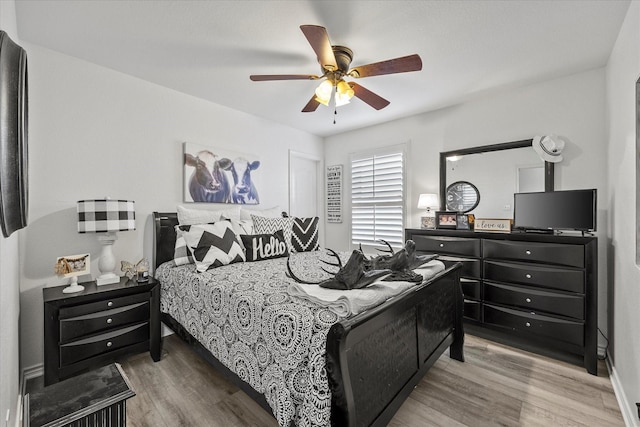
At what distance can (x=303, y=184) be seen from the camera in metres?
4.64

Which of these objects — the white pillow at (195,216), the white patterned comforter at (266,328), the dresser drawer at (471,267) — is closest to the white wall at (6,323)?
the white patterned comforter at (266,328)

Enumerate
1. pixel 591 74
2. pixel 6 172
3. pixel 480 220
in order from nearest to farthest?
pixel 6 172
pixel 591 74
pixel 480 220

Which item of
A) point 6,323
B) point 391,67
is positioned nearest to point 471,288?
point 391,67

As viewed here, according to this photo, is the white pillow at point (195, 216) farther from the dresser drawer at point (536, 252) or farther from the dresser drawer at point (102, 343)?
the dresser drawer at point (536, 252)

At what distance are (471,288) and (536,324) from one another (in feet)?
1.91

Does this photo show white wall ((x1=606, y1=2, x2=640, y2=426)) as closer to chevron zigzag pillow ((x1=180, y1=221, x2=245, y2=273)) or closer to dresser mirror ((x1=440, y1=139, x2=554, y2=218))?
dresser mirror ((x1=440, y1=139, x2=554, y2=218))

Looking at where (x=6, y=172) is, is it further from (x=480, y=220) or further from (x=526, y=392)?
(x=480, y=220)

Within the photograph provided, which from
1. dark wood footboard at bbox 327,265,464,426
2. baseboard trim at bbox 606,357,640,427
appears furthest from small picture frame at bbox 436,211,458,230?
baseboard trim at bbox 606,357,640,427

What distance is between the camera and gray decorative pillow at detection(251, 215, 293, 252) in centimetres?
304

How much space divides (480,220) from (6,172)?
11.0ft

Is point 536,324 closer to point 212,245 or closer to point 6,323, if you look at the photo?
point 212,245

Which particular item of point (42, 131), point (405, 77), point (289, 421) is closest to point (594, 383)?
point (289, 421)

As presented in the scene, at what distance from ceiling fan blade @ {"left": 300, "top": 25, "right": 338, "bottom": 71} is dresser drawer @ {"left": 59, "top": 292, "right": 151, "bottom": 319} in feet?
7.60

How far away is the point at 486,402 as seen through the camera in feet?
6.31
